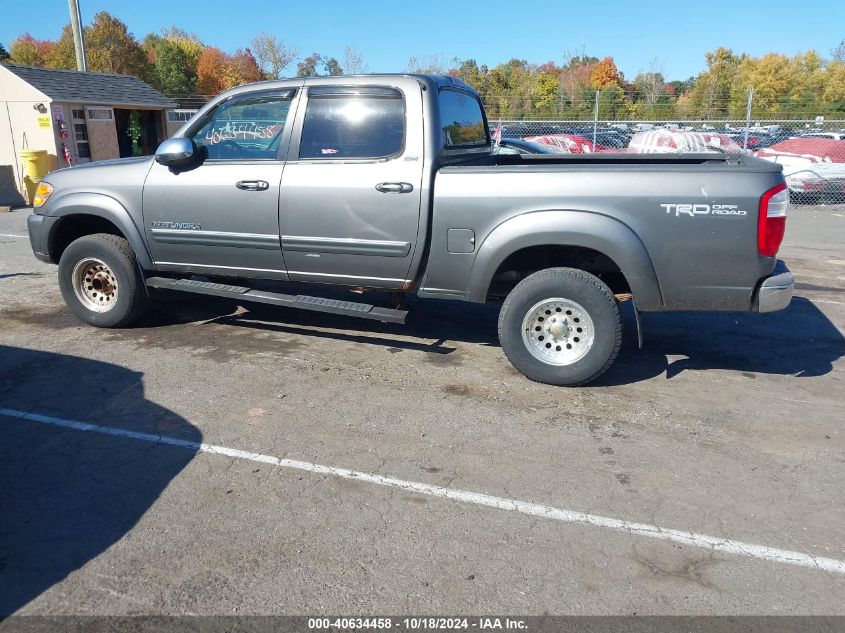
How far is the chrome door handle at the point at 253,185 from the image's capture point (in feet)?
17.8

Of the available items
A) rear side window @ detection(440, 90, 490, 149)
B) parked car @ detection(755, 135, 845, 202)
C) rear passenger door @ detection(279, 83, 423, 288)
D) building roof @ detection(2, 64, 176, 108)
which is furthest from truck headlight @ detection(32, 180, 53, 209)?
parked car @ detection(755, 135, 845, 202)

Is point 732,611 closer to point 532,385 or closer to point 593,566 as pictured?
point 593,566

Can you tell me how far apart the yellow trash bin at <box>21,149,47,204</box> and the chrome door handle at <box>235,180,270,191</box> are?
43.1 feet

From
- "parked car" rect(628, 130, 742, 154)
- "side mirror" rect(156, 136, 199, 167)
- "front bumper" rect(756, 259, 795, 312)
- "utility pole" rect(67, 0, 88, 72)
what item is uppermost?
"utility pole" rect(67, 0, 88, 72)

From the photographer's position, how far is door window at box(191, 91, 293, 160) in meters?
5.54

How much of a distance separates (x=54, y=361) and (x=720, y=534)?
4.85m

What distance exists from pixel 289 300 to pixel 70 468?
2154 mm

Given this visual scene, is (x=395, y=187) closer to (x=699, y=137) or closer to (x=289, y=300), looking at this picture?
(x=289, y=300)

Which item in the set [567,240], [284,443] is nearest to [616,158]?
[567,240]

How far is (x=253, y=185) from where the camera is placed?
5.45m

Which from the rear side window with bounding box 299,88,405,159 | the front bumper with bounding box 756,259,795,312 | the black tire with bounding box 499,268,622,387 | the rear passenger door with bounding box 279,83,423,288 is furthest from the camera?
the rear side window with bounding box 299,88,405,159

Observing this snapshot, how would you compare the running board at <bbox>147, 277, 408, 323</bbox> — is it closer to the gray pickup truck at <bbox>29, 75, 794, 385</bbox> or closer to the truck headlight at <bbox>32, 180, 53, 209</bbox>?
the gray pickup truck at <bbox>29, 75, 794, 385</bbox>

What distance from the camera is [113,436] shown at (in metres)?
4.21

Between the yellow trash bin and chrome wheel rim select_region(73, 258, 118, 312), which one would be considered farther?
the yellow trash bin
